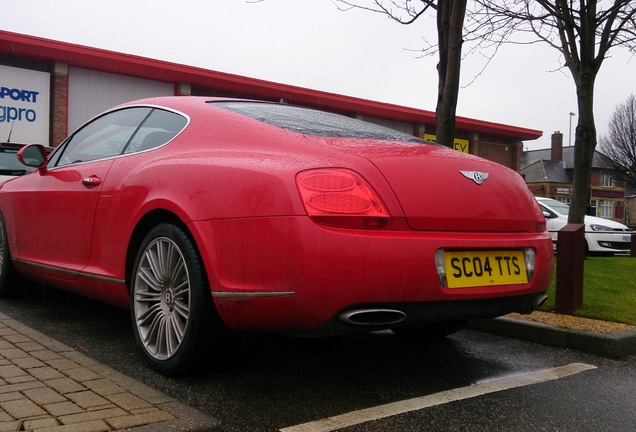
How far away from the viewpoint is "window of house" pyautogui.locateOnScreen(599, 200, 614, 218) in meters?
65.3

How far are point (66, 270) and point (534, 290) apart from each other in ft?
9.14

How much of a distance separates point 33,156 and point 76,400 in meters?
2.62

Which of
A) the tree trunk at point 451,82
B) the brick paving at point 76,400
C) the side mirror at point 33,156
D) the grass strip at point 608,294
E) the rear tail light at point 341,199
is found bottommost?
the brick paving at point 76,400

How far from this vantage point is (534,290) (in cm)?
298

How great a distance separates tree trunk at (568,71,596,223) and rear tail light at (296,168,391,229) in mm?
7546

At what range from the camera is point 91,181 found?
143 inches

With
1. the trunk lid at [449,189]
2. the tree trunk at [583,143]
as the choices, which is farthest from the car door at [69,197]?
the tree trunk at [583,143]

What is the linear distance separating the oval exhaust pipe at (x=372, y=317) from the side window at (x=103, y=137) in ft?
6.49

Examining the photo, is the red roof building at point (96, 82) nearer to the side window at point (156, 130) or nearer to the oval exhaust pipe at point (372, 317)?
the side window at point (156, 130)

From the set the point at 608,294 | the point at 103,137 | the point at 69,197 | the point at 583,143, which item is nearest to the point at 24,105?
the point at 583,143

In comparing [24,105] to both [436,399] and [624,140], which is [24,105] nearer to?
[436,399]

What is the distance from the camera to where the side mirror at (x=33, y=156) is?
446cm

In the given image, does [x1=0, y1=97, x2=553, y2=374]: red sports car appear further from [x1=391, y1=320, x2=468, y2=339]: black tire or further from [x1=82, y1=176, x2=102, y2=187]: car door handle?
[x1=391, y1=320, x2=468, y2=339]: black tire

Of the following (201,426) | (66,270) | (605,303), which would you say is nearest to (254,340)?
(66,270)
